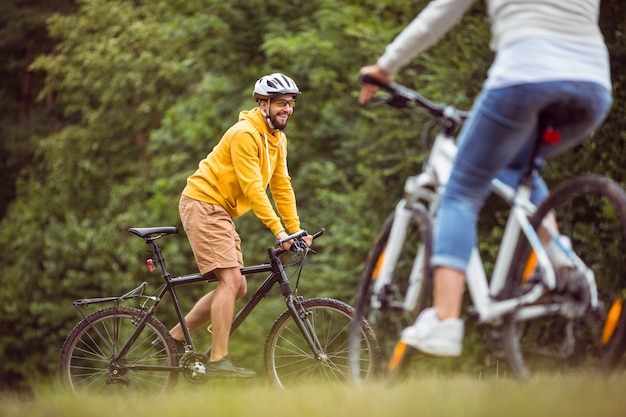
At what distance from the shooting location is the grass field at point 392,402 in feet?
11.3

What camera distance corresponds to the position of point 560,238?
366cm

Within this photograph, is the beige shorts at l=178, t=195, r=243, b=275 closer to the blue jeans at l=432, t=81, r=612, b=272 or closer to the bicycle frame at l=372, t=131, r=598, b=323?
the bicycle frame at l=372, t=131, r=598, b=323

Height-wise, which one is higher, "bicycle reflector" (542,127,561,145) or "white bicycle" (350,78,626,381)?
"bicycle reflector" (542,127,561,145)

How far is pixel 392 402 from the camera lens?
147 inches

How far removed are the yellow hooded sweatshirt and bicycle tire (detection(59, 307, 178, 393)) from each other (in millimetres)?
927

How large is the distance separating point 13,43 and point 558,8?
99.6ft

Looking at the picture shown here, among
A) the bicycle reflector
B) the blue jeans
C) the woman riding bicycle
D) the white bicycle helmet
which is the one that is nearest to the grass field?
the woman riding bicycle

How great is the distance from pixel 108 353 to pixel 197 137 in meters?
13.3

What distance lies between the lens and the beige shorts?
6145 mm

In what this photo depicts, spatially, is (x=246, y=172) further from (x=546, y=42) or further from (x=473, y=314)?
(x=546, y=42)

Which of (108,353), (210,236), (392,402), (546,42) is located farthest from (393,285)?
(108,353)


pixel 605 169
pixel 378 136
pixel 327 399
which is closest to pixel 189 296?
pixel 378 136

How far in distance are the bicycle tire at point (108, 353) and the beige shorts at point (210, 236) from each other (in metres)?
0.61

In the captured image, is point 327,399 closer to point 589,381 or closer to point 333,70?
point 589,381
